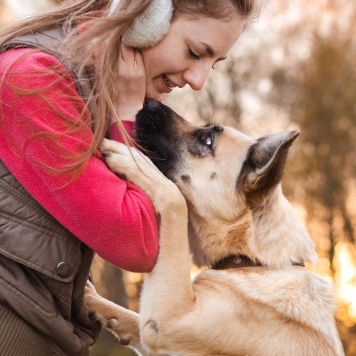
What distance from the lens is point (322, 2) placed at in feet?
75.9

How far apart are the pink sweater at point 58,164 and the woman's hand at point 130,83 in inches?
16.3

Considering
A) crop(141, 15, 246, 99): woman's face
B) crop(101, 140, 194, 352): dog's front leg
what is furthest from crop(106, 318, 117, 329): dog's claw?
crop(141, 15, 246, 99): woman's face

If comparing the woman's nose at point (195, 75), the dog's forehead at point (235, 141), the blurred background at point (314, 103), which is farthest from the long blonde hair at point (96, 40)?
the blurred background at point (314, 103)

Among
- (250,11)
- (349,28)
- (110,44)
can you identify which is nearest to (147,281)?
(110,44)

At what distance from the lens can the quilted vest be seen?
2.79 meters

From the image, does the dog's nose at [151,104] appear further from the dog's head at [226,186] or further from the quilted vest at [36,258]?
the quilted vest at [36,258]

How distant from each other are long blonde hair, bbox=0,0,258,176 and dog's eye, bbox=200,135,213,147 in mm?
783

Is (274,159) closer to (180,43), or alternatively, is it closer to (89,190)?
(180,43)

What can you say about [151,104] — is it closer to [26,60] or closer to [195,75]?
[195,75]

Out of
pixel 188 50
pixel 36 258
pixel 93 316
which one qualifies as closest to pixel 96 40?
pixel 188 50

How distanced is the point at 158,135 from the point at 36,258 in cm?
122

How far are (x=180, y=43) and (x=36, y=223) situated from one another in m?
1.05

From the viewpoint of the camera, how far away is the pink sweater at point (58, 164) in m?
2.78

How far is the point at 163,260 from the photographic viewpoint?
3.20 meters
